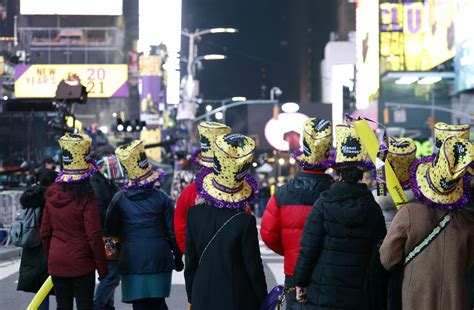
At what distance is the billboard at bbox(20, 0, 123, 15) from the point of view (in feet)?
171

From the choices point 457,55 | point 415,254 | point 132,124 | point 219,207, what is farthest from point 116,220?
point 132,124

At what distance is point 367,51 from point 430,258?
6241 cm

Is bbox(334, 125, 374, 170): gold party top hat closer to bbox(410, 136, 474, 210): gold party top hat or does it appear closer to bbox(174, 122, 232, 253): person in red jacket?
bbox(410, 136, 474, 210): gold party top hat

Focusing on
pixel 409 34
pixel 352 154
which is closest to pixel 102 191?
pixel 352 154

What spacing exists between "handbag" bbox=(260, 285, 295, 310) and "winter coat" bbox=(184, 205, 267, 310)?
6 cm

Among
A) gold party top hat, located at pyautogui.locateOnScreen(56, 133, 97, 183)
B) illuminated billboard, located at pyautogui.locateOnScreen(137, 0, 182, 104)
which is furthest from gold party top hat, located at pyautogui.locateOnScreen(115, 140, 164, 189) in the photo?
illuminated billboard, located at pyautogui.locateOnScreen(137, 0, 182, 104)

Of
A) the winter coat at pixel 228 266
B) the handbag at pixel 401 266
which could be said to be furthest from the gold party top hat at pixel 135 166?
the handbag at pixel 401 266

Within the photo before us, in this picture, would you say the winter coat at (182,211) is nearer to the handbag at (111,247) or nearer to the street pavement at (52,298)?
the handbag at (111,247)

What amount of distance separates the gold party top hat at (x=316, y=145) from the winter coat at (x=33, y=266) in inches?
135

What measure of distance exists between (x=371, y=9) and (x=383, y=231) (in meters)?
58.8

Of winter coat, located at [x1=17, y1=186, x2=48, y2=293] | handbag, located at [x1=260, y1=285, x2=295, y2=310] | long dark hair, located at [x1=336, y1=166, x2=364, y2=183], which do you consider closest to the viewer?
handbag, located at [x1=260, y1=285, x2=295, y2=310]

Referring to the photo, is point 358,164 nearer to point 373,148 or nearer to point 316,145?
point 373,148

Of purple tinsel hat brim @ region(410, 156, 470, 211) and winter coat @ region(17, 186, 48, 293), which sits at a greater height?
purple tinsel hat brim @ region(410, 156, 470, 211)

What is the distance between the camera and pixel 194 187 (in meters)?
9.17
